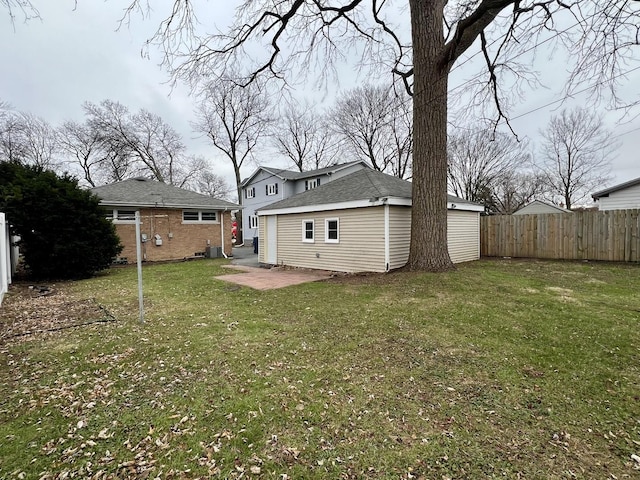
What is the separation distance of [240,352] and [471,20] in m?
9.25

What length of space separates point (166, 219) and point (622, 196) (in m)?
22.0

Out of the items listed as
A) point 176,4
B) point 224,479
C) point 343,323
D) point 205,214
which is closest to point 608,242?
point 343,323

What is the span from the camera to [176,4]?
26.3 feet

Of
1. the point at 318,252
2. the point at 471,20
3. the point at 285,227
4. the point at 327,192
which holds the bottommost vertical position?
the point at 318,252

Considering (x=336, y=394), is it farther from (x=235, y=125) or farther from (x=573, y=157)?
(x=573, y=157)

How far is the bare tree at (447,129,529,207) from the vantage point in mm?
28297

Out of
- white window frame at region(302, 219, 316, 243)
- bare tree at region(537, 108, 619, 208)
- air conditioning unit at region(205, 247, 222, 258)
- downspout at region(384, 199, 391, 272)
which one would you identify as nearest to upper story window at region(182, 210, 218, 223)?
air conditioning unit at region(205, 247, 222, 258)

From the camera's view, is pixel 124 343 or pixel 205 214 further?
pixel 205 214

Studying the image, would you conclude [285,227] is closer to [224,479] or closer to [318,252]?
[318,252]

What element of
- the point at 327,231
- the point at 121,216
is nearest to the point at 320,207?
the point at 327,231

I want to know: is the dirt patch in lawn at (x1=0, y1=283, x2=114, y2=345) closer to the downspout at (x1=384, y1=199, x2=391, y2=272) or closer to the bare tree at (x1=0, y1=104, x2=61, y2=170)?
the downspout at (x1=384, y1=199, x2=391, y2=272)

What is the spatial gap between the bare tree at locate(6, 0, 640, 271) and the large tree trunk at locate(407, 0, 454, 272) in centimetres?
3

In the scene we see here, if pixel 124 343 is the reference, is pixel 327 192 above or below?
above

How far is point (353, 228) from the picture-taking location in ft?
35.1
